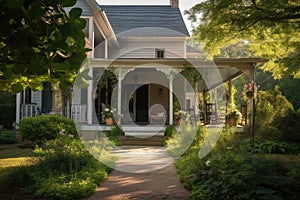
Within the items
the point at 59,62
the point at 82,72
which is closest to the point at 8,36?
the point at 59,62

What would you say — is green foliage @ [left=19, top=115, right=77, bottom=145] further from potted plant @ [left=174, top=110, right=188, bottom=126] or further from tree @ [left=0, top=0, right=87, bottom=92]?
tree @ [left=0, top=0, right=87, bottom=92]

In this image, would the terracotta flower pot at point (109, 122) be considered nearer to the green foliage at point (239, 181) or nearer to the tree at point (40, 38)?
the green foliage at point (239, 181)

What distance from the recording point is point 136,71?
17141 millimetres

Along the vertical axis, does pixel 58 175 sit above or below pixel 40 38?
below

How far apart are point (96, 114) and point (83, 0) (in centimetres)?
540

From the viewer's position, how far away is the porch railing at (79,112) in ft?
47.6

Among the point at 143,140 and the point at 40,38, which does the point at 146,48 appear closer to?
the point at 143,140

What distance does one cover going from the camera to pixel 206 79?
15.1m

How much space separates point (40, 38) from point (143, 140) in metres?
11.8

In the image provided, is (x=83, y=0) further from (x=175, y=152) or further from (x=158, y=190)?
(x=158, y=190)

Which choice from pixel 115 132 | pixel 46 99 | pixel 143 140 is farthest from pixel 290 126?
pixel 46 99

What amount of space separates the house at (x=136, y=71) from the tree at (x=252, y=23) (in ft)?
9.57

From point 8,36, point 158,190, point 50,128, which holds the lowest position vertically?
point 158,190

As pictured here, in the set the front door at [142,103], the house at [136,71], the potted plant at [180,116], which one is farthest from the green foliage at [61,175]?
the front door at [142,103]
